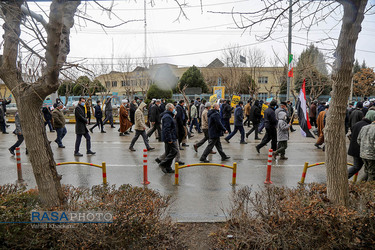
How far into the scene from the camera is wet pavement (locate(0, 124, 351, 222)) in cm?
563

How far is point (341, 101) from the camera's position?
12.4 ft

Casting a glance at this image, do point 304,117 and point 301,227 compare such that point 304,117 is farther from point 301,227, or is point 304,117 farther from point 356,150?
point 301,227

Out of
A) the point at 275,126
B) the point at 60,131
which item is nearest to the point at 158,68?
the point at 60,131

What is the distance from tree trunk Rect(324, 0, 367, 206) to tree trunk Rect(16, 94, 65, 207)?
3.93m

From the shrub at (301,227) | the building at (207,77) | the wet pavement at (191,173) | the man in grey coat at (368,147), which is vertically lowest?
the wet pavement at (191,173)

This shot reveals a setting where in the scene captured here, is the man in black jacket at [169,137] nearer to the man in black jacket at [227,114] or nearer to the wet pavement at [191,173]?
the wet pavement at [191,173]

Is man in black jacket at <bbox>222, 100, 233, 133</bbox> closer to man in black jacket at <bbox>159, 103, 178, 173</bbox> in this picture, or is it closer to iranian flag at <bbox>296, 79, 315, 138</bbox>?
iranian flag at <bbox>296, 79, 315, 138</bbox>

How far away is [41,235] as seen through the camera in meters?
3.18

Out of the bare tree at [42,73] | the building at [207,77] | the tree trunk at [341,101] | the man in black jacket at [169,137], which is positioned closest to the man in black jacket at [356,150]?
the tree trunk at [341,101]

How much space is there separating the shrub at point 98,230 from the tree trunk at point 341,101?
240cm

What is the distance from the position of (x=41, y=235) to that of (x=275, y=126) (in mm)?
7990

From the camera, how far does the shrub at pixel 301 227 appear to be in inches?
130

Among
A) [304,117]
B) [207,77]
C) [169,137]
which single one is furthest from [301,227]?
[207,77]

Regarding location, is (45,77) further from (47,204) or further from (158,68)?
(158,68)
